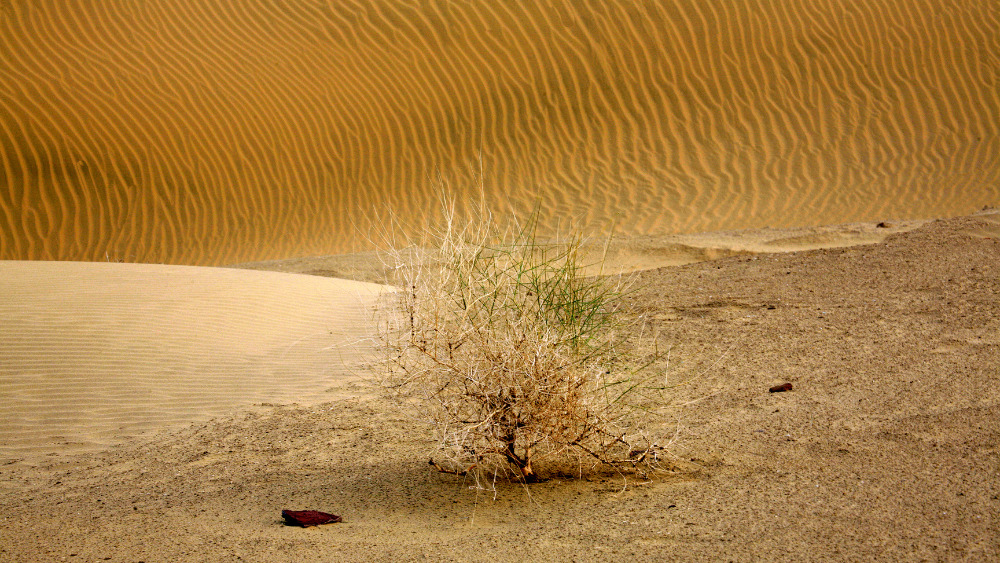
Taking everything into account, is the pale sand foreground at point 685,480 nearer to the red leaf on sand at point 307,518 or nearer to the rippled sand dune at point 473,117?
the red leaf on sand at point 307,518

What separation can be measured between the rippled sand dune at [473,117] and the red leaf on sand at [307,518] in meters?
11.4

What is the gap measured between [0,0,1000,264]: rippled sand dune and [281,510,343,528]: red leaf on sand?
11394 millimetres

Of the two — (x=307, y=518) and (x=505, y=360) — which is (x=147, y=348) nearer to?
(x=307, y=518)

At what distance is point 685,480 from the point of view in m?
3.37

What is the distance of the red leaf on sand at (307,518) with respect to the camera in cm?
308

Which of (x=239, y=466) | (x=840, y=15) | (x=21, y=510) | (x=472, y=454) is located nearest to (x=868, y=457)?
(x=472, y=454)

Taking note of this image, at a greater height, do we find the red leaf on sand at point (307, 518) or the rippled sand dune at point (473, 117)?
the rippled sand dune at point (473, 117)

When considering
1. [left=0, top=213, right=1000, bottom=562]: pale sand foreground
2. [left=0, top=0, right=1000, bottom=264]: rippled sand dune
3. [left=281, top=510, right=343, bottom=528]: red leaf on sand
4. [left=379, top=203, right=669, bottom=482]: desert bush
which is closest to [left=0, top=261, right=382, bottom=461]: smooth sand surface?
[left=0, top=213, right=1000, bottom=562]: pale sand foreground

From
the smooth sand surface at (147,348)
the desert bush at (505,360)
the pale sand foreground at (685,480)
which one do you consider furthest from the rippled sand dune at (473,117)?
the desert bush at (505,360)

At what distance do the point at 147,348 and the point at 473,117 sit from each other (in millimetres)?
11787

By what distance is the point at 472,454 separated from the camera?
343 centimetres

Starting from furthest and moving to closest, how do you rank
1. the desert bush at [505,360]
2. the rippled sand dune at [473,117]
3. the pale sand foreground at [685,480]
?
the rippled sand dune at [473,117] < the desert bush at [505,360] < the pale sand foreground at [685,480]

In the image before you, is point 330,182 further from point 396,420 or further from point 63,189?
point 396,420

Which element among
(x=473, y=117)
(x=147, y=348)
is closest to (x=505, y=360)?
(x=147, y=348)
